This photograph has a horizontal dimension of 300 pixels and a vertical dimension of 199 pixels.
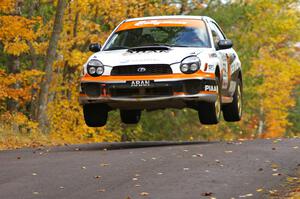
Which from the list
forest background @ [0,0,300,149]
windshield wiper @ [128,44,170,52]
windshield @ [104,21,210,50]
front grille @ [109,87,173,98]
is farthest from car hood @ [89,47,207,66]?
forest background @ [0,0,300,149]

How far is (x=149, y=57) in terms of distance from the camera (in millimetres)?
14164

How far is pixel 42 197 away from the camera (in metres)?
9.13

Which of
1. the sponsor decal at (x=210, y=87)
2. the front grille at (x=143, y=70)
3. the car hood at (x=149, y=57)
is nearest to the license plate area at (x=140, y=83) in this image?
the front grille at (x=143, y=70)

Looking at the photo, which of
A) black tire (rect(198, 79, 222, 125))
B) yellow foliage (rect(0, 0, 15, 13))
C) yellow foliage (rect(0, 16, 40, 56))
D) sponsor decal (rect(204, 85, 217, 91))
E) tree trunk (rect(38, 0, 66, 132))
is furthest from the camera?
yellow foliage (rect(0, 16, 40, 56))

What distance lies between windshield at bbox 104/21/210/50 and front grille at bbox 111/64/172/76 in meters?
0.90

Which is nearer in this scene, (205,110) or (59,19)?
(205,110)

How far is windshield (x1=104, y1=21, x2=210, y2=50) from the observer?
15.1 meters

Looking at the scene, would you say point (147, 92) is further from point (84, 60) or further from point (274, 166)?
point (84, 60)

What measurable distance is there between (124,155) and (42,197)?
12.6 feet

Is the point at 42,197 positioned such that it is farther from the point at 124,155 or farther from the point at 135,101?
the point at 135,101

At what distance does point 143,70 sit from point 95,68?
844 mm

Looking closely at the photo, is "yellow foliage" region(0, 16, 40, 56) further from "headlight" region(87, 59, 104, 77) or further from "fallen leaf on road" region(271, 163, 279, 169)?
"fallen leaf on road" region(271, 163, 279, 169)

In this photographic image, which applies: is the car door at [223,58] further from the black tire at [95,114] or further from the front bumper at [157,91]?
the black tire at [95,114]

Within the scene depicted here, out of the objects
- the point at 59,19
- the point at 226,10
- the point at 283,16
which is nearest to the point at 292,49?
the point at 283,16
